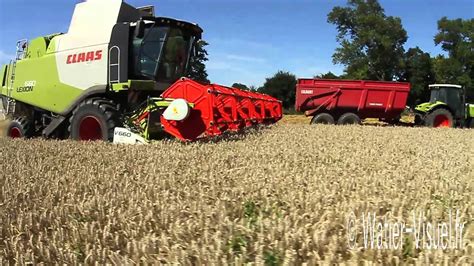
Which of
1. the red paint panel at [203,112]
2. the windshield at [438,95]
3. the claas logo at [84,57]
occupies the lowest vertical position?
the red paint panel at [203,112]

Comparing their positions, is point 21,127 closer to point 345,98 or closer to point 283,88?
point 345,98

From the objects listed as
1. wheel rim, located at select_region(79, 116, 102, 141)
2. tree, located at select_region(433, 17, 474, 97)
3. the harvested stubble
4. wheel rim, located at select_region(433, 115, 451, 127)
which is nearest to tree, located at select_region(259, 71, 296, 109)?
tree, located at select_region(433, 17, 474, 97)

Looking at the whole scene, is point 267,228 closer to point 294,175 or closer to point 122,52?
point 294,175

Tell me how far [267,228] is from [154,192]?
3.84 feet

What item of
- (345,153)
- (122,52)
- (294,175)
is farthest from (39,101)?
(294,175)

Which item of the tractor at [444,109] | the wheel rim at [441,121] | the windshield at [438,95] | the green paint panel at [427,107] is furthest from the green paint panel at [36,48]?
the windshield at [438,95]

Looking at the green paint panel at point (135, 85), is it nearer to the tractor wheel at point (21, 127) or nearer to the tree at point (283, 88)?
the tractor wheel at point (21, 127)

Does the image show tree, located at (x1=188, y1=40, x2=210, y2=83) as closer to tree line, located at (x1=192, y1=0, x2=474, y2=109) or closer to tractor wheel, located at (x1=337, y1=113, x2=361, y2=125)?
tractor wheel, located at (x1=337, y1=113, x2=361, y2=125)

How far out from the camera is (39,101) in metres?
9.25

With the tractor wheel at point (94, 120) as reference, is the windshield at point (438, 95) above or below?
above

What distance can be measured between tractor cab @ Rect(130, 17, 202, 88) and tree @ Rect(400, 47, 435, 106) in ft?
118

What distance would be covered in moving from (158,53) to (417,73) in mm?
37222

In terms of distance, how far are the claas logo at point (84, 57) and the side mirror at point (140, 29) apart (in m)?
0.81

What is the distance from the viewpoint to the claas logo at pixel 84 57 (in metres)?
8.02
